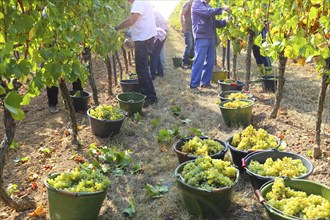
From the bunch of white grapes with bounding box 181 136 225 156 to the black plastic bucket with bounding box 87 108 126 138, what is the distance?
1.16 m

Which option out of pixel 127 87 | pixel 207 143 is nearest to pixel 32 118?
pixel 127 87

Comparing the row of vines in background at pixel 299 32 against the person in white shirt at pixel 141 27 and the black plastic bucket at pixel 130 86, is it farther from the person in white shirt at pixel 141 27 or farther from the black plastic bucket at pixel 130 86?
the black plastic bucket at pixel 130 86

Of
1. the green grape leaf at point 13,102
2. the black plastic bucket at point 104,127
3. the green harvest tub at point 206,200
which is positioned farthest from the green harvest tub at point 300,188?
the black plastic bucket at point 104,127

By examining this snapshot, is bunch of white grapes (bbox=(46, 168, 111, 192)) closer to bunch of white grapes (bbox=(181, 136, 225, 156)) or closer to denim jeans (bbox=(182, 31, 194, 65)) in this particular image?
bunch of white grapes (bbox=(181, 136, 225, 156))

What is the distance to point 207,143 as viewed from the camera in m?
3.32

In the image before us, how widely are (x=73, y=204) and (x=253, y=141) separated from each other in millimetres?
1821

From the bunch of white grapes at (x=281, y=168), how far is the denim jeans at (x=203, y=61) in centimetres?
384

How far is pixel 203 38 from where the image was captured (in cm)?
634

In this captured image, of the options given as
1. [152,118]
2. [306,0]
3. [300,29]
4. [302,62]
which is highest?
[306,0]

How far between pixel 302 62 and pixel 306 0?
602 mm

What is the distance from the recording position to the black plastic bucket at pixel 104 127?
4125 millimetres

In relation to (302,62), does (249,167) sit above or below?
below

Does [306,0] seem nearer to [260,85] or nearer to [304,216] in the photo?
[304,216]

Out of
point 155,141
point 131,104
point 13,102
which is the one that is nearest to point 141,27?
point 131,104
